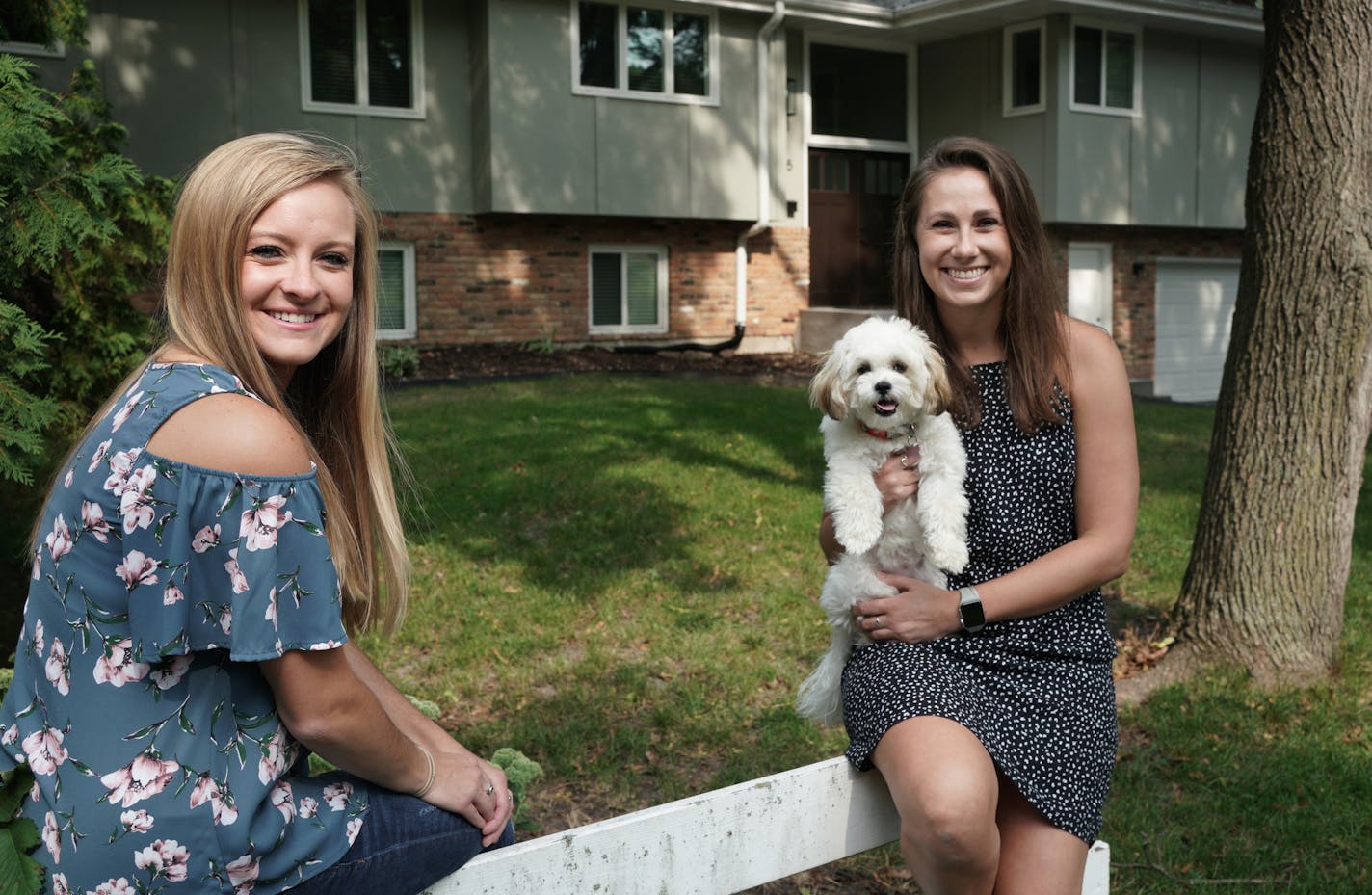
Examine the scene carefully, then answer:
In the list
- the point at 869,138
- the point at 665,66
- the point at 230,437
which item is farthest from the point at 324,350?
the point at 869,138

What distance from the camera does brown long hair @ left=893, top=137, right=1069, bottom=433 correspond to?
2996 millimetres

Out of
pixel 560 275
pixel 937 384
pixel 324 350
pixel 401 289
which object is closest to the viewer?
pixel 324 350

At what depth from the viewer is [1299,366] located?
4.93 m

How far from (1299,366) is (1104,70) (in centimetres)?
1524

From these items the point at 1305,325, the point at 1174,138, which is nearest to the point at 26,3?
the point at 1305,325

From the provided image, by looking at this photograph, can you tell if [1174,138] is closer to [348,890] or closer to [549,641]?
[549,641]

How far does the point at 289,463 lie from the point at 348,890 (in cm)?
76

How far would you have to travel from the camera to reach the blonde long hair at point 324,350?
1.97 m

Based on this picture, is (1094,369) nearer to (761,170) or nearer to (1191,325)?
(761,170)

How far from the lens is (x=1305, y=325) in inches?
194

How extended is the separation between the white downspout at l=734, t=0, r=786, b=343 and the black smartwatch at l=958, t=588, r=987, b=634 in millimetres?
15129

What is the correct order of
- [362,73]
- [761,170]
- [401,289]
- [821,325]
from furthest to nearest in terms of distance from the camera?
[821,325]
[761,170]
[401,289]
[362,73]

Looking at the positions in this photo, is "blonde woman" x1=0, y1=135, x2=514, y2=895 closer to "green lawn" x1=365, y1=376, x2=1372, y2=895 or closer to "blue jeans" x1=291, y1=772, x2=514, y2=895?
"blue jeans" x1=291, y1=772, x2=514, y2=895

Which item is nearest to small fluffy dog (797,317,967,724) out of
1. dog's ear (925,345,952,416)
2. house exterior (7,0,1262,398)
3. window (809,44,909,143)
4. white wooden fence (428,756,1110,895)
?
dog's ear (925,345,952,416)
